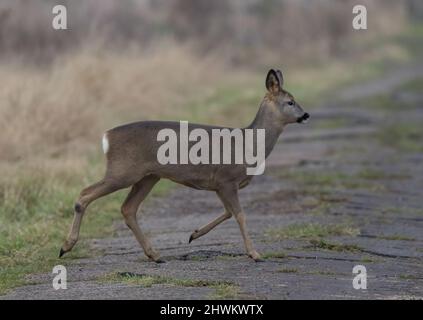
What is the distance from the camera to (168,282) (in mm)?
8742

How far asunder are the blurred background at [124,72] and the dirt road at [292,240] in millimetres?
689

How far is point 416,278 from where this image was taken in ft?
30.8

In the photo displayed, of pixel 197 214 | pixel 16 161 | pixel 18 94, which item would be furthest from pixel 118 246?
pixel 18 94

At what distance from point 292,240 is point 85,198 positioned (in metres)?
2.20

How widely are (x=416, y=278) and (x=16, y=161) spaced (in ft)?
22.7

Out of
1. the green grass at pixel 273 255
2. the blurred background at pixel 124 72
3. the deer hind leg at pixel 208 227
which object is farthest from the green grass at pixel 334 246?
the blurred background at pixel 124 72

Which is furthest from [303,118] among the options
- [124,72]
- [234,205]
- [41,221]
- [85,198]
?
[124,72]

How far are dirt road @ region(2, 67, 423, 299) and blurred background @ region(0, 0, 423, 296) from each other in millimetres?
689

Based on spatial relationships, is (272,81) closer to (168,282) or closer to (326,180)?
(168,282)

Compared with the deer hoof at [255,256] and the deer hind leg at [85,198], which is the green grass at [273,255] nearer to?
the deer hoof at [255,256]

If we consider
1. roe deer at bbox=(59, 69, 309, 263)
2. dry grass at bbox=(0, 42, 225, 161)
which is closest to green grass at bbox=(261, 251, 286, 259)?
roe deer at bbox=(59, 69, 309, 263)

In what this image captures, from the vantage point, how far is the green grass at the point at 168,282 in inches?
324
